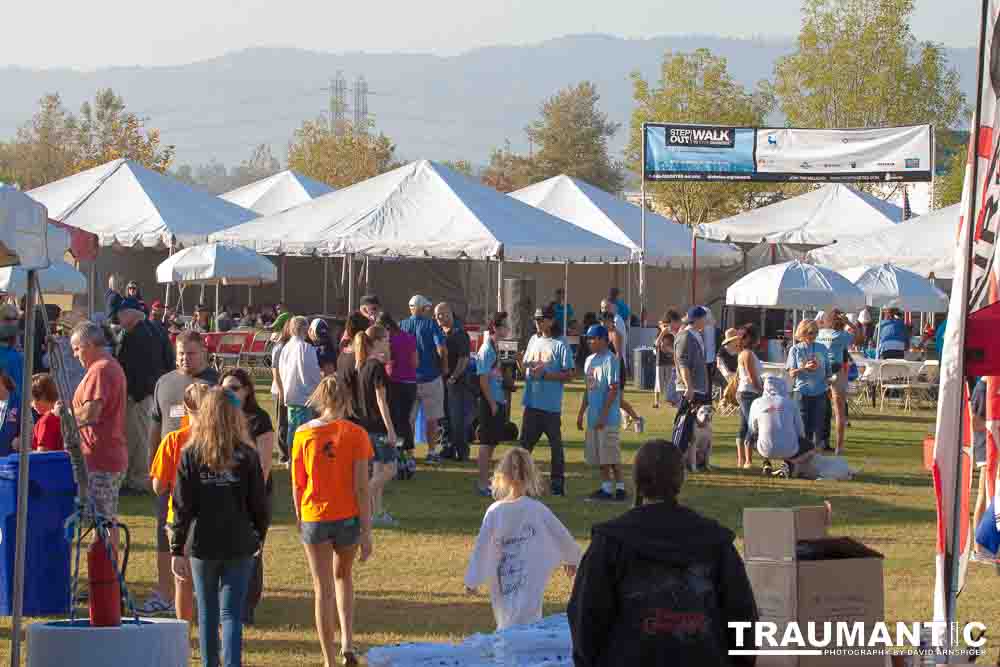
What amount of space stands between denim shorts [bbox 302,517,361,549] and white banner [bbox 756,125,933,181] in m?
24.3

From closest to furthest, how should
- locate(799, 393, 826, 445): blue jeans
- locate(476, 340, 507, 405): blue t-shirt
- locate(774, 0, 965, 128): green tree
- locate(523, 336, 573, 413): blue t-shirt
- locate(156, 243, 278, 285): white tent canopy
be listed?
locate(523, 336, 573, 413): blue t-shirt
locate(476, 340, 507, 405): blue t-shirt
locate(799, 393, 826, 445): blue jeans
locate(156, 243, 278, 285): white tent canopy
locate(774, 0, 965, 128): green tree

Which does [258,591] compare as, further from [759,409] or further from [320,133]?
[320,133]

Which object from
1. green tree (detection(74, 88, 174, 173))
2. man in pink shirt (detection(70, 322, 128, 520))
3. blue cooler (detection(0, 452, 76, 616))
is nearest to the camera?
blue cooler (detection(0, 452, 76, 616))

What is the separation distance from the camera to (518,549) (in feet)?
23.0

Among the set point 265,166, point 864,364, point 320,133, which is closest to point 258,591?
point 864,364

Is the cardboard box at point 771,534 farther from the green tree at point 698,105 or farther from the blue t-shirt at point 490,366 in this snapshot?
the green tree at point 698,105

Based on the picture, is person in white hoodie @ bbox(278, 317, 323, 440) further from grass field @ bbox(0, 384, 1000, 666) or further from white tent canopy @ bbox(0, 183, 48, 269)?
white tent canopy @ bbox(0, 183, 48, 269)

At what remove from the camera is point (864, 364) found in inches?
917

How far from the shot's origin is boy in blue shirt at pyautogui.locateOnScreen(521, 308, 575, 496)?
42.4ft

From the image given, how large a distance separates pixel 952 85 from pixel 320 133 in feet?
113

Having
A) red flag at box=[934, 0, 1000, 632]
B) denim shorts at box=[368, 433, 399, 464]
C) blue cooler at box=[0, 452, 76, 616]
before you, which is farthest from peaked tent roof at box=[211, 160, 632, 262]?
red flag at box=[934, 0, 1000, 632]

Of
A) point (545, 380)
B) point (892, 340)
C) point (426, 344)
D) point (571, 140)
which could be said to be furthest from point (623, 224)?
point (571, 140)

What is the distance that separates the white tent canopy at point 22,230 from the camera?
5.85 meters

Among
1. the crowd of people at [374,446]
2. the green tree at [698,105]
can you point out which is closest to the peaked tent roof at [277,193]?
the green tree at [698,105]
